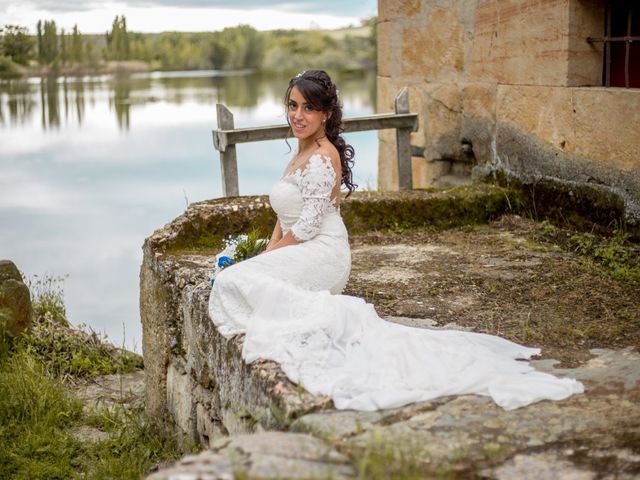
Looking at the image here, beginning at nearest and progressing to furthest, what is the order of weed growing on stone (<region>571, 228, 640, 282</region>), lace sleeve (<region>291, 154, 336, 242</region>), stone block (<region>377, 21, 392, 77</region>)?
lace sleeve (<region>291, 154, 336, 242</region>)
weed growing on stone (<region>571, 228, 640, 282</region>)
stone block (<region>377, 21, 392, 77</region>)

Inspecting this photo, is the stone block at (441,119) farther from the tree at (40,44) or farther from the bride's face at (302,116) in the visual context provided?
the tree at (40,44)

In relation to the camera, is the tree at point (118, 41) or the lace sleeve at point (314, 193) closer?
the lace sleeve at point (314, 193)

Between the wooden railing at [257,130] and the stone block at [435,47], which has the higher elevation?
the stone block at [435,47]

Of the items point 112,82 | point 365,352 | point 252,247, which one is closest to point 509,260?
point 252,247

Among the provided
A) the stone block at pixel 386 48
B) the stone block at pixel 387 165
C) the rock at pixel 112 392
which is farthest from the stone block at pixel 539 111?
the rock at pixel 112 392

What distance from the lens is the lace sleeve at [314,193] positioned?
4.54 metres

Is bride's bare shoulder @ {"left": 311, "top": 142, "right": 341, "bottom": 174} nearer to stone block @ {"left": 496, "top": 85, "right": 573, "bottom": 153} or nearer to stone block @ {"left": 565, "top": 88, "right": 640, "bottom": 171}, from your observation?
stone block @ {"left": 565, "top": 88, "right": 640, "bottom": 171}

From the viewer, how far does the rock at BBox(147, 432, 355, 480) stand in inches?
96.4

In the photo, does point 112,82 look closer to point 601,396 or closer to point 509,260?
point 509,260

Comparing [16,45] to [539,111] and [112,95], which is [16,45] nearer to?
[112,95]

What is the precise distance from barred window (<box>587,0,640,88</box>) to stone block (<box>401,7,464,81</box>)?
156 centimetres

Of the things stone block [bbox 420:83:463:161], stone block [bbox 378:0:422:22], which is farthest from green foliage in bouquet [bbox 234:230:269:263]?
stone block [bbox 378:0:422:22]

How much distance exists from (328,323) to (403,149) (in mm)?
4221

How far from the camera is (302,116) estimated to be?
4609 millimetres
